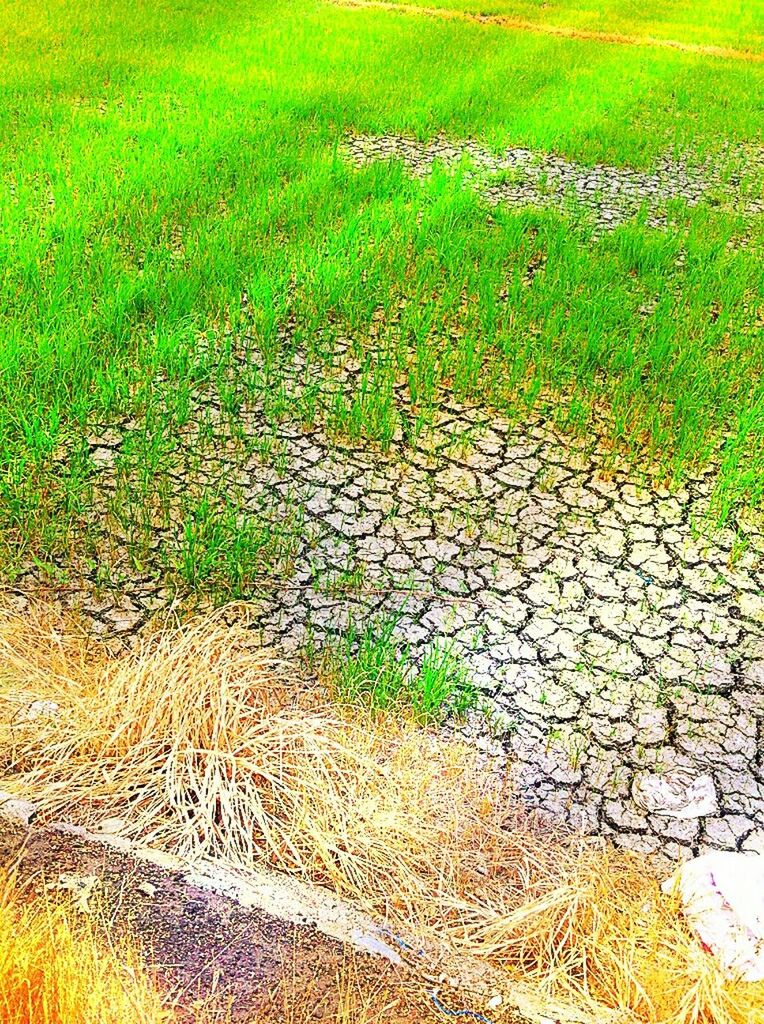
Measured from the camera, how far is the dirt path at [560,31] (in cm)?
900

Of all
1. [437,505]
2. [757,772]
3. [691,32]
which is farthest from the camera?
[691,32]

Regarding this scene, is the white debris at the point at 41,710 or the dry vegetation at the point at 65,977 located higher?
the dry vegetation at the point at 65,977

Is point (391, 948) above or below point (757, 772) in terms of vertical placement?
above

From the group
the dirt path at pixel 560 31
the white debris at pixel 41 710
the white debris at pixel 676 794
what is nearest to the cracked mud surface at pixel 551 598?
the white debris at pixel 676 794

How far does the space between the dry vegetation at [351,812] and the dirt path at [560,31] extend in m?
8.61

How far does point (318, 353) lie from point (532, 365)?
0.86m

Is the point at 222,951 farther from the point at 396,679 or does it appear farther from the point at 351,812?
the point at 396,679

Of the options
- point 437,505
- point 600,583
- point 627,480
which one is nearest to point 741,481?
point 627,480

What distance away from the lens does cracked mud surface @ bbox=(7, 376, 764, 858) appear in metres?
2.25

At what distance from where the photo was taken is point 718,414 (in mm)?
3545

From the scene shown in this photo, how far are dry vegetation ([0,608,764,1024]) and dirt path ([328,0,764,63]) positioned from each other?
8.61 meters

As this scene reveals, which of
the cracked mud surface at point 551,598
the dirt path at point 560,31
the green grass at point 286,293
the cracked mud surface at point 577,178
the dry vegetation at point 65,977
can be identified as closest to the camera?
the dry vegetation at point 65,977

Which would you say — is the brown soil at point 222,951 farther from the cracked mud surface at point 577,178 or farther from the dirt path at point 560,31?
the dirt path at point 560,31

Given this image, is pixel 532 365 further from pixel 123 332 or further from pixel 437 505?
pixel 123 332
